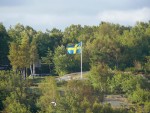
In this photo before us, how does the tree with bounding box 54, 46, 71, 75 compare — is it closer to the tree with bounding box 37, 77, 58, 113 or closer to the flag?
the flag

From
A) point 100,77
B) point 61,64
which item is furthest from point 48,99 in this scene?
point 61,64

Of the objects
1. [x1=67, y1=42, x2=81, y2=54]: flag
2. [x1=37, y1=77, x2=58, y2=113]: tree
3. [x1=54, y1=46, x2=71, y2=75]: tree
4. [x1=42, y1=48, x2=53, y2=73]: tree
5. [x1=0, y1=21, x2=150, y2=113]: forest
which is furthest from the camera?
[x1=42, y1=48, x2=53, y2=73]: tree

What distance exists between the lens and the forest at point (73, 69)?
33.0 metres

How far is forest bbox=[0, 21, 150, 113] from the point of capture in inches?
1298

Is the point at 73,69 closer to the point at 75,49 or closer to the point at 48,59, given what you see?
the point at 48,59

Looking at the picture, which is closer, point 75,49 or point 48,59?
point 75,49

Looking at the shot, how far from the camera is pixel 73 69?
2186 inches

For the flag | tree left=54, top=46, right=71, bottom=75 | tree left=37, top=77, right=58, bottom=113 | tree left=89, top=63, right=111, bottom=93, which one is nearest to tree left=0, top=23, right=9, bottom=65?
tree left=54, top=46, right=71, bottom=75

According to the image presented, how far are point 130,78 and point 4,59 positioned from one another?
67.9 feet

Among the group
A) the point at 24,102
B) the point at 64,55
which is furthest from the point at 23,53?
the point at 24,102

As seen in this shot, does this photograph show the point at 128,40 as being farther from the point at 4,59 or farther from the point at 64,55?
the point at 4,59

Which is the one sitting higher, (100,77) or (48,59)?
(48,59)

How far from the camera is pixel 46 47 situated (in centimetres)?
6003

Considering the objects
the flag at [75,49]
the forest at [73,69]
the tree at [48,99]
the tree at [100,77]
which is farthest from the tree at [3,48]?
the tree at [48,99]
